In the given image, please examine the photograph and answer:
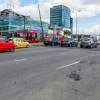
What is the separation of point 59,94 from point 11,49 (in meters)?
13.3

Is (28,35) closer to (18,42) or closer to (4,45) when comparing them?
(18,42)

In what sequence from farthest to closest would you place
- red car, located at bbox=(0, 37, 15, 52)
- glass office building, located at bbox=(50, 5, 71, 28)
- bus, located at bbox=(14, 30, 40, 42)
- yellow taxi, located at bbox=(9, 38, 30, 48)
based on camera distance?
1. glass office building, located at bbox=(50, 5, 71, 28)
2. bus, located at bbox=(14, 30, 40, 42)
3. yellow taxi, located at bbox=(9, 38, 30, 48)
4. red car, located at bbox=(0, 37, 15, 52)

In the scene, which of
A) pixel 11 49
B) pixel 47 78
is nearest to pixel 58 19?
pixel 11 49

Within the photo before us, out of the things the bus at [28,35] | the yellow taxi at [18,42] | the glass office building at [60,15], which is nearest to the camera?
the yellow taxi at [18,42]

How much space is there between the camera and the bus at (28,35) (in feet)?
125

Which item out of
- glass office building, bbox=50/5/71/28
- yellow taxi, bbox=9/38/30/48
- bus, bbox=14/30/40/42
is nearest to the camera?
yellow taxi, bbox=9/38/30/48

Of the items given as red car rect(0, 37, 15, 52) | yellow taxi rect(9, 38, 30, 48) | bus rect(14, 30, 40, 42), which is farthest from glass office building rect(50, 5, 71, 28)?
red car rect(0, 37, 15, 52)

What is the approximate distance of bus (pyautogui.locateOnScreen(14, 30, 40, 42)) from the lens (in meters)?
38.0

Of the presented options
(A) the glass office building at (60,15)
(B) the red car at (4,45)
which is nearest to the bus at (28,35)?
(B) the red car at (4,45)

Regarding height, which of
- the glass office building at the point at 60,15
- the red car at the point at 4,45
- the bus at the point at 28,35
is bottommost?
the red car at the point at 4,45

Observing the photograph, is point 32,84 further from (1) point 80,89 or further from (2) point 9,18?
(2) point 9,18

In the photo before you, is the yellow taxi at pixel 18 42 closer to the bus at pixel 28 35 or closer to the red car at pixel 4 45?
the red car at pixel 4 45

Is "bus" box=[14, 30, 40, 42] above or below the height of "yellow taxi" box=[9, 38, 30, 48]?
above

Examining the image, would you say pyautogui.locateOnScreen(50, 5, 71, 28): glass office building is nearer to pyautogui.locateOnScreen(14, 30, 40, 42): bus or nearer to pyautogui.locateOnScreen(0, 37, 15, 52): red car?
pyautogui.locateOnScreen(14, 30, 40, 42): bus
